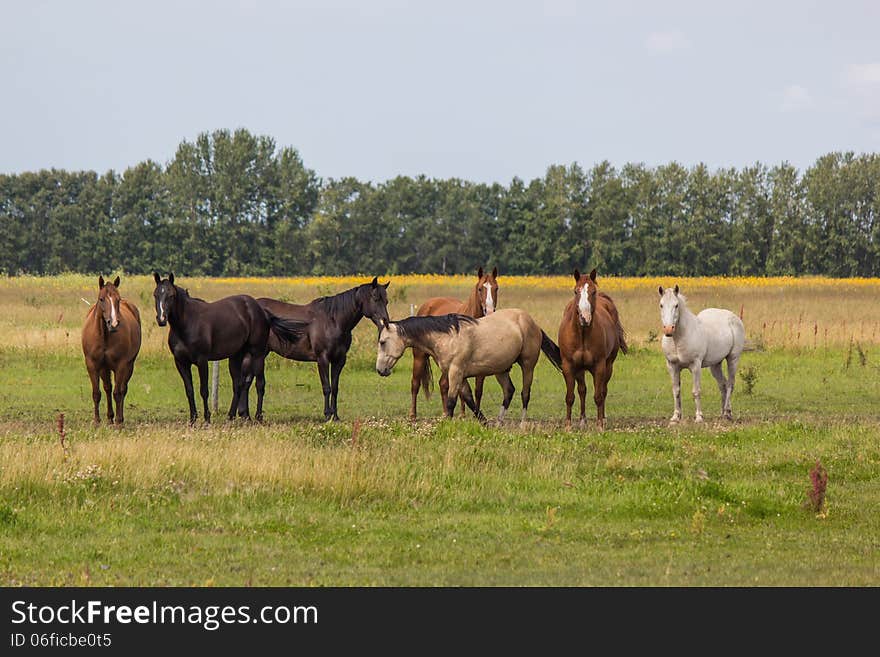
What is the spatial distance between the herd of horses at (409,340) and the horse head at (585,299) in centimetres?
1

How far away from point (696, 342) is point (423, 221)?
63994 millimetres

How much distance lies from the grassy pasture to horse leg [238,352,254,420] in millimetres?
393

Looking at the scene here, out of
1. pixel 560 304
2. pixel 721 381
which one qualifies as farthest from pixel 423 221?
pixel 721 381

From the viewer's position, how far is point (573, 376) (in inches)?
637

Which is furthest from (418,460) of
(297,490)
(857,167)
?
(857,167)

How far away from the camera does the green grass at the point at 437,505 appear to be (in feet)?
27.9

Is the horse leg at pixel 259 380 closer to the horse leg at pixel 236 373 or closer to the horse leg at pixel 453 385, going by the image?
the horse leg at pixel 236 373

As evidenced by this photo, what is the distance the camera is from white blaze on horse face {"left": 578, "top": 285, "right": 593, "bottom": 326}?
606 inches

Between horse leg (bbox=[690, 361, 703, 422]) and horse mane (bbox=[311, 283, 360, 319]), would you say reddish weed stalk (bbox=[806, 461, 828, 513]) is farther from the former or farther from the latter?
horse mane (bbox=[311, 283, 360, 319])

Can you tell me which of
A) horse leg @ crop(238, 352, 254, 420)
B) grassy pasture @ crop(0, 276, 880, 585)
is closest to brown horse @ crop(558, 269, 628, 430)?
grassy pasture @ crop(0, 276, 880, 585)

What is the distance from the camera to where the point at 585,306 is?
15.4m

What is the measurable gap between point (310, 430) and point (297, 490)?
297 cm

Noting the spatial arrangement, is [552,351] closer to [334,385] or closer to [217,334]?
[334,385]


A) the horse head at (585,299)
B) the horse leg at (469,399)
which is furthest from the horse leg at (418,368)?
the horse head at (585,299)
